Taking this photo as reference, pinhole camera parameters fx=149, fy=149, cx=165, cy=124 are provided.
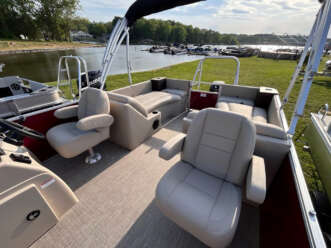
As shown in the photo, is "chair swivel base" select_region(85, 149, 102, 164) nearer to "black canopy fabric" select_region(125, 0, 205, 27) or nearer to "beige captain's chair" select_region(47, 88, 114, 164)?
"beige captain's chair" select_region(47, 88, 114, 164)

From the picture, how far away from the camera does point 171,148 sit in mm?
1297

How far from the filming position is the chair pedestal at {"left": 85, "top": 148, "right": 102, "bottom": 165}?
209 centimetres

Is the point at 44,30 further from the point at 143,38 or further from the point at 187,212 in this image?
the point at 187,212

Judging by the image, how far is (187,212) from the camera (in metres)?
1.01

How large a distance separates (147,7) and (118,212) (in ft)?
10.3

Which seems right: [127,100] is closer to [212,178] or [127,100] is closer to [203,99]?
[212,178]

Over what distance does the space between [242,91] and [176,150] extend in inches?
101

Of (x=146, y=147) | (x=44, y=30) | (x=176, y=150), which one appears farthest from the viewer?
(x=44, y=30)

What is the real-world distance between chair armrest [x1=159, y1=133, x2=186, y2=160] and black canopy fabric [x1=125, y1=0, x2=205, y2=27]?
2.23m

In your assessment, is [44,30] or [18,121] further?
[44,30]

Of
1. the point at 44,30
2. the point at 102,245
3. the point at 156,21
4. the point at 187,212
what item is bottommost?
the point at 102,245

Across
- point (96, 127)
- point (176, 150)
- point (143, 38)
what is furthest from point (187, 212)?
point (143, 38)

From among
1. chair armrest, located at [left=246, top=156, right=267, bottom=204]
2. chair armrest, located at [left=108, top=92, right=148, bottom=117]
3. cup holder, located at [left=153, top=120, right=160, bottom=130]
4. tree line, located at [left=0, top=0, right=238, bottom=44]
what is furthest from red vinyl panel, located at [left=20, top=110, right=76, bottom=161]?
tree line, located at [left=0, top=0, right=238, bottom=44]

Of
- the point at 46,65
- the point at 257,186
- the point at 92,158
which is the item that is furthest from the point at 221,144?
the point at 46,65
